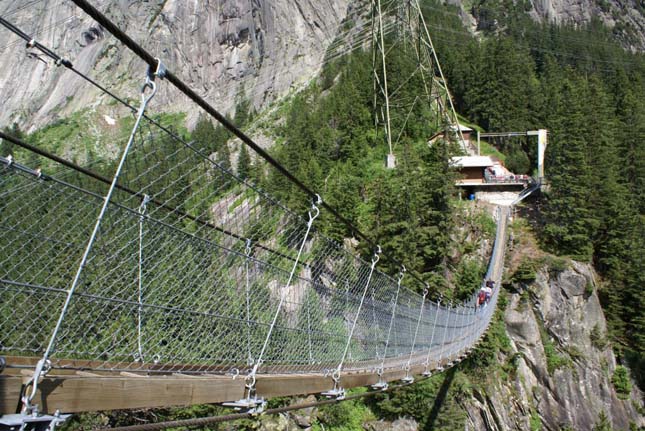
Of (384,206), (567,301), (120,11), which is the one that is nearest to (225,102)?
(120,11)

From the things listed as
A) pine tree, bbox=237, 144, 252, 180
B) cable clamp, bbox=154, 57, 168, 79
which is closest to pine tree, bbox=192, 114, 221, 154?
pine tree, bbox=237, 144, 252, 180

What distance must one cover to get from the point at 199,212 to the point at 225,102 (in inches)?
1884

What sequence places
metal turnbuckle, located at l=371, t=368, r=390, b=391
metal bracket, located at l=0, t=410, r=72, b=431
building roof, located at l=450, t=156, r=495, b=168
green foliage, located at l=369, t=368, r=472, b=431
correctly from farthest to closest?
building roof, located at l=450, t=156, r=495, b=168 < green foliage, located at l=369, t=368, r=472, b=431 < metal turnbuckle, located at l=371, t=368, r=390, b=391 < metal bracket, located at l=0, t=410, r=72, b=431

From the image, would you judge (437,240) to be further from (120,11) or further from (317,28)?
(120,11)

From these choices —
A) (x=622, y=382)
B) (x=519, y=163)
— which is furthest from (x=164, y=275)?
(x=519, y=163)

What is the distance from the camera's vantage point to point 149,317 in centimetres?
239

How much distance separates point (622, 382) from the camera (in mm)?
13570

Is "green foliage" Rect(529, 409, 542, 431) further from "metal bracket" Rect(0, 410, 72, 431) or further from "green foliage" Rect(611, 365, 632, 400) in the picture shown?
"metal bracket" Rect(0, 410, 72, 431)

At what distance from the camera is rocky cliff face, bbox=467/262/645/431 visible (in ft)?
38.9

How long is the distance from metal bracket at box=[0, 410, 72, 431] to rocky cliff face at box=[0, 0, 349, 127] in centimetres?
4291

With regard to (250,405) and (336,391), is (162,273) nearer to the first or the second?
(250,405)

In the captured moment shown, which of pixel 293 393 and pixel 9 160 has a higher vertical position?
pixel 9 160

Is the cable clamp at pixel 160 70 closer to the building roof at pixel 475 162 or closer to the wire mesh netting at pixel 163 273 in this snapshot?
the wire mesh netting at pixel 163 273

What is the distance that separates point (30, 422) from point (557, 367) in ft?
45.6
